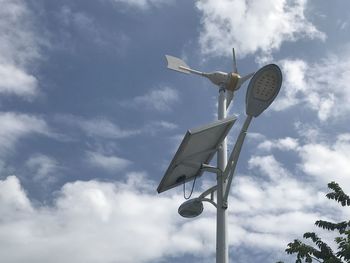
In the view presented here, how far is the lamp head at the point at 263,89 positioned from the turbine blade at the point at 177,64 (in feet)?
18.3

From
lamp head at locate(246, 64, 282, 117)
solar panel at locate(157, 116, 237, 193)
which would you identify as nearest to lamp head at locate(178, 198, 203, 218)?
solar panel at locate(157, 116, 237, 193)

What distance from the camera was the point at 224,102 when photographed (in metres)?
10.8

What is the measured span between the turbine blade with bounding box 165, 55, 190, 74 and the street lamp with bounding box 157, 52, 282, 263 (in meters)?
3.34

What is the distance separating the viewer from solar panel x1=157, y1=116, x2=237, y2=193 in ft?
27.9

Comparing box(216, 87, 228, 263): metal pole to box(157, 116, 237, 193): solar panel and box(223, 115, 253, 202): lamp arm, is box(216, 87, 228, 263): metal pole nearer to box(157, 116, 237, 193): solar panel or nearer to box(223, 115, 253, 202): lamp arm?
box(223, 115, 253, 202): lamp arm

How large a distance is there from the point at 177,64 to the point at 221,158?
16.6 ft

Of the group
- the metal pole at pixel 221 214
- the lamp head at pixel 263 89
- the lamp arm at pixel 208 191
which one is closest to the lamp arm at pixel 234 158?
the metal pole at pixel 221 214

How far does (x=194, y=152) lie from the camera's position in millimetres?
9031

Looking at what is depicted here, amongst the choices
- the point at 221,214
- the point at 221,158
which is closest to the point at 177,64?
the point at 221,158

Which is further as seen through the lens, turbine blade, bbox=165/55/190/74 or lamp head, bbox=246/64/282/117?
turbine blade, bbox=165/55/190/74

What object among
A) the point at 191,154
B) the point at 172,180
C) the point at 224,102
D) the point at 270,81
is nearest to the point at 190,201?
the point at 172,180

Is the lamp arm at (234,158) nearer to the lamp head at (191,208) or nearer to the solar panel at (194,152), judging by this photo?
the solar panel at (194,152)

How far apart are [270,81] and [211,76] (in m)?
3.86

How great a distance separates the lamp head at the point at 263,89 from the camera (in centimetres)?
837
